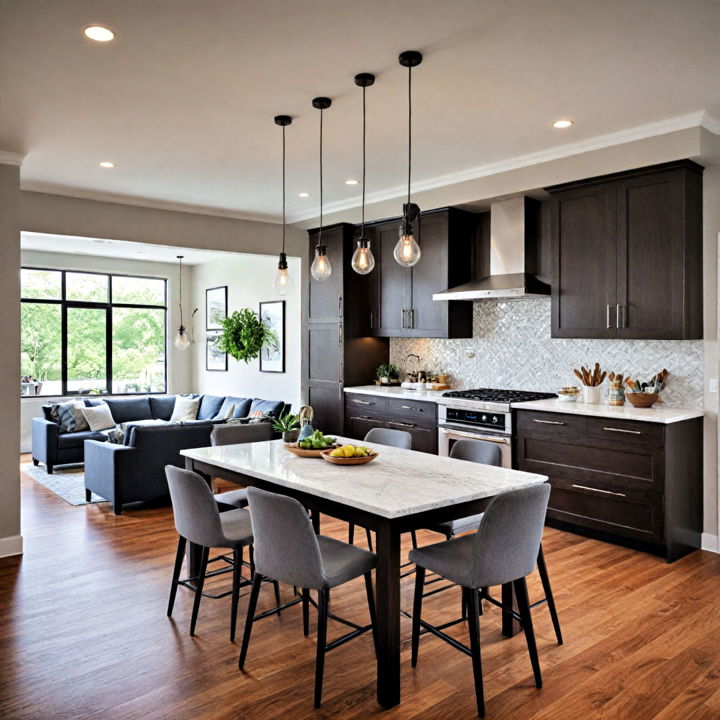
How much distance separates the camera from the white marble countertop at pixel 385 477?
2.60m

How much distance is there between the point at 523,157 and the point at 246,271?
5.16 meters

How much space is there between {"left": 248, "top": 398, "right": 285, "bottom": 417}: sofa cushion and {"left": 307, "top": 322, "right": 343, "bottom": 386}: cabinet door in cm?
47

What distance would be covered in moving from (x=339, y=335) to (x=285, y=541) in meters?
4.24

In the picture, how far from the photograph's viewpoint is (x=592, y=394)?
483cm

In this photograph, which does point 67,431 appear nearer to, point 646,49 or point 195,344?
point 195,344

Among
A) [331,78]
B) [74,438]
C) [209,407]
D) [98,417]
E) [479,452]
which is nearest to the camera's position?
[331,78]

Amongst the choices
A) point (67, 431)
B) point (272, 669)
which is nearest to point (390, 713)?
point (272, 669)

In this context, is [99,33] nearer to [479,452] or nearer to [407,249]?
[407,249]

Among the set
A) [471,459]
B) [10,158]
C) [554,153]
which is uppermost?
[554,153]

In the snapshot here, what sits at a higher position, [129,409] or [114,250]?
[114,250]

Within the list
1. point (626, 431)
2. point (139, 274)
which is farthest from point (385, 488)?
point (139, 274)

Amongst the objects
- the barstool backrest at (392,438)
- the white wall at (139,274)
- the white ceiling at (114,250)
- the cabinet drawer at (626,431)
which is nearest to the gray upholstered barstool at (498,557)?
the barstool backrest at (392,438)

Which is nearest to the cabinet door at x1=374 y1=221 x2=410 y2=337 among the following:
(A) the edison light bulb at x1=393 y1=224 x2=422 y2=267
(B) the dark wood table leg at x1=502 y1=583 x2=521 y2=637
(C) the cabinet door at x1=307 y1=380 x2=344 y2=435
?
(C) the cabinet door at x1=307 y1=380 x2=344 y2=435

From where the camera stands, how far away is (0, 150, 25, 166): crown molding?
14.2ft
